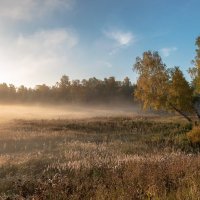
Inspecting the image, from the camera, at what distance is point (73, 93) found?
129m

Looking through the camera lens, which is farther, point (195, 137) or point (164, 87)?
point (164, 87)

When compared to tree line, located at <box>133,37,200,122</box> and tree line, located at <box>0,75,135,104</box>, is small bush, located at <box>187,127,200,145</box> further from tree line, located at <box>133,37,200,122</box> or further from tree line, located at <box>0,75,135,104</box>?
tree line, located at <box>0,75,135,104</box>

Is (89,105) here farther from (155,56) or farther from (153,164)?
(153,164)

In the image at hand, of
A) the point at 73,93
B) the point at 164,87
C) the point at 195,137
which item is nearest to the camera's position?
the point at 195,137

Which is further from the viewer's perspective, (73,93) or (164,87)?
(73,93)

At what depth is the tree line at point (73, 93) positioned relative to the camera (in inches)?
5108

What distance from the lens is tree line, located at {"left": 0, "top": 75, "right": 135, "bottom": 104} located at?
426 feet

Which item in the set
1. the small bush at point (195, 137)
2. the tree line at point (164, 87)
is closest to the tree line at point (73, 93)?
the tree line at point (164, 87)

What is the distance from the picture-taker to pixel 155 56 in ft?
171

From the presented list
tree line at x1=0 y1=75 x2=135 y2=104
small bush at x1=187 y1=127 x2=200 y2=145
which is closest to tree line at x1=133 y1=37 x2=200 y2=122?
small bush at x1=187 y1=127 x2=200 y2=145

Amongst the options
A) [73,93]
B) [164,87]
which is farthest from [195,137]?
[73,93]

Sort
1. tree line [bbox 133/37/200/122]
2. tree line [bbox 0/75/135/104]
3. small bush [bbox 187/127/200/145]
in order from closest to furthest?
small bush [bbox 187/127/200/145], tree line [bbox 133/37/200/122], tree line [bbox 0/75/135/104]

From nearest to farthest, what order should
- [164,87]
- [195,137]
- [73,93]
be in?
[195,137]
[164,87]
[73,93]

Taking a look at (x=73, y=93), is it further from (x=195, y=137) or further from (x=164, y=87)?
(x=195, y=137)
